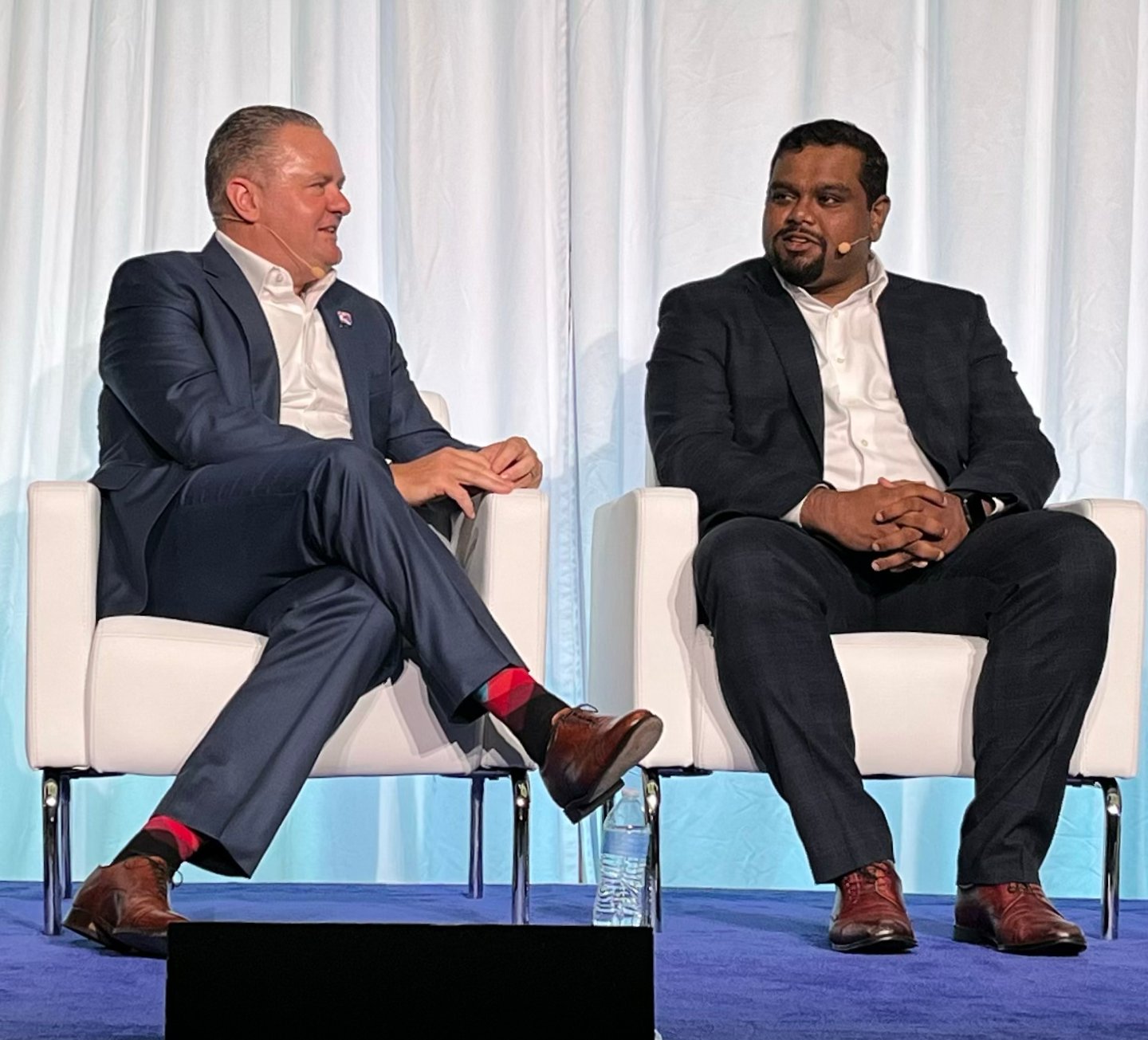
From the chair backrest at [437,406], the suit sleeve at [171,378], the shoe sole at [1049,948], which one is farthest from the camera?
the chair backrest at [437,406]

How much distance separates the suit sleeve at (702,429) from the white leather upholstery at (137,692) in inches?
20.3

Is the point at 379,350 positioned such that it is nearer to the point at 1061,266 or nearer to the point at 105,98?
the point at 105,98

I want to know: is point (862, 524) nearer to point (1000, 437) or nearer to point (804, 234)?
point (1000, 437)

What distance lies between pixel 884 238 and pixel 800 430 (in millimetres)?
871

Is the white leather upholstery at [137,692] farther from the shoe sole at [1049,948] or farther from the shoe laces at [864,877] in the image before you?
the shoe sole at [1049,948]

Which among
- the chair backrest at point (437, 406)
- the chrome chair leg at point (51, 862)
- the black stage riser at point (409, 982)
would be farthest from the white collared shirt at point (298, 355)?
the black stage riser at point (409, 982)

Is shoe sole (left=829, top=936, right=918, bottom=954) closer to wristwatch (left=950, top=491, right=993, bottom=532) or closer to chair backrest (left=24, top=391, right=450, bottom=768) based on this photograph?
wristwatch (left=950, top=491, right=993, bottom=532)

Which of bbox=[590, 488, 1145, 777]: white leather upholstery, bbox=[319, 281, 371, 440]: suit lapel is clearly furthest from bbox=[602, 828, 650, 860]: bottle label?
bbox=[319, 281, 371, 440]: suit lapel

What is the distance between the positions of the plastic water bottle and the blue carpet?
0.05m

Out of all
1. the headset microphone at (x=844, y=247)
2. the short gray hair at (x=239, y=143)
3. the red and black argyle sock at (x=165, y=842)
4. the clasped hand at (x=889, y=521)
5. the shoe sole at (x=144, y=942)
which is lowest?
the shoe sole at (x=144, y=942)

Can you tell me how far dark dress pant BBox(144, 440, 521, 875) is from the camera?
221cm

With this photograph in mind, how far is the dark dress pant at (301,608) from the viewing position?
2.21m

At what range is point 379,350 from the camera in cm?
287

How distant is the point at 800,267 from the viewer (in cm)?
293
